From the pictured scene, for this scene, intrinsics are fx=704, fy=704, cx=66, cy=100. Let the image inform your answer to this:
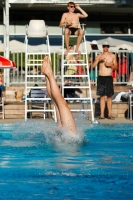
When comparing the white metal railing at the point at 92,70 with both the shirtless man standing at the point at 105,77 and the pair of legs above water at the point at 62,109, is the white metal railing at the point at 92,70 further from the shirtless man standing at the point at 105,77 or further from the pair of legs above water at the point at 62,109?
the pair of legs above water at the point at 62,109

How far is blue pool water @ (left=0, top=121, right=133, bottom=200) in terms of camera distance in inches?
269

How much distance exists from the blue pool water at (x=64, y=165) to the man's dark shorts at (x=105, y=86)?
140 inches

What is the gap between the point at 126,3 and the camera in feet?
76.5

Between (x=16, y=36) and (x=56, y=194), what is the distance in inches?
719

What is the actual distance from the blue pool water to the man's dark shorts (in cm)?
356

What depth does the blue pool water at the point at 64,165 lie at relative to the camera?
22.4ft

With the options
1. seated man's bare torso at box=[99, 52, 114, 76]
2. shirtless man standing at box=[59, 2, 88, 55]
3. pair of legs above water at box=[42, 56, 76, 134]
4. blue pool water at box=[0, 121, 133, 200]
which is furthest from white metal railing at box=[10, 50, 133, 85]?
pair of legs above water at box=[42, 56, 76, 134]

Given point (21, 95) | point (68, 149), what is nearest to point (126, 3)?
point (21, 95)

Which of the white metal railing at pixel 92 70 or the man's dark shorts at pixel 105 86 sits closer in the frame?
the man's dark shorts at pixel 105 86

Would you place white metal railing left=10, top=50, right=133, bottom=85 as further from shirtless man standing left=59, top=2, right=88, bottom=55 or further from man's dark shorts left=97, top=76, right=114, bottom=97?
man's dark shorts left=97, top=76, right=114, bottom=97

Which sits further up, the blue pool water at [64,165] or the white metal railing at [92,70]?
the white metal railing at [92,70]

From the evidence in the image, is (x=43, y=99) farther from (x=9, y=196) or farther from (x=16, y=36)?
(x=9, y=196)

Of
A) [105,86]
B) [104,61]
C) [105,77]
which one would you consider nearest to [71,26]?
[104,61]

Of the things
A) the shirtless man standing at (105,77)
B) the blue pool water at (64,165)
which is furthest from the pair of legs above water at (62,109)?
the shirtless man standing at (105,77)
